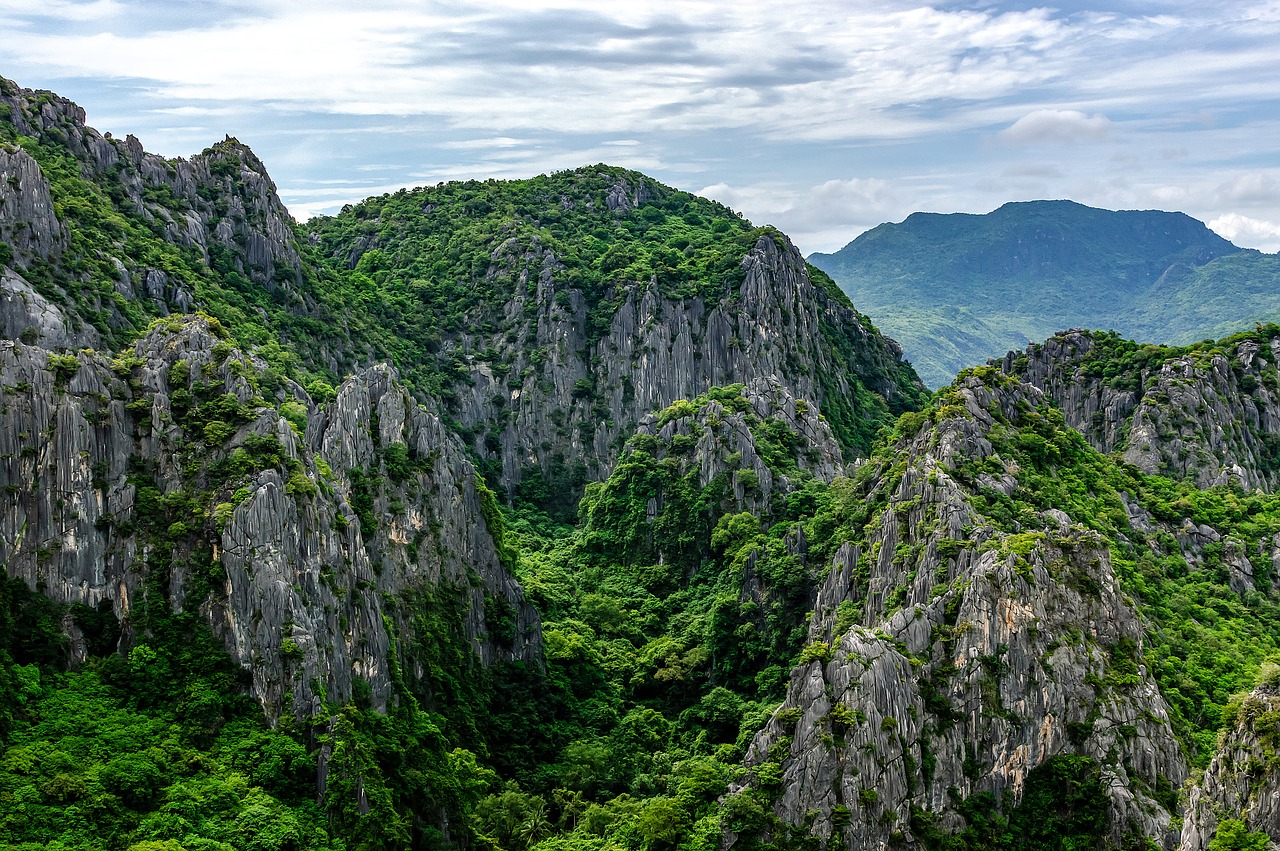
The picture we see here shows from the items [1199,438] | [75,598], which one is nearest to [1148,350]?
[1199,438]

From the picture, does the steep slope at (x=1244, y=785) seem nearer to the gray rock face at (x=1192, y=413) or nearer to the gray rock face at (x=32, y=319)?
the gray rock face at (x=1192, y=413)

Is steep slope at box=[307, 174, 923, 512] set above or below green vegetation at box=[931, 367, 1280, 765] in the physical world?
above

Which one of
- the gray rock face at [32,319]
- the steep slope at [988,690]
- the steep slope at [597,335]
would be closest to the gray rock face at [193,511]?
the gray rock face at [32,319]

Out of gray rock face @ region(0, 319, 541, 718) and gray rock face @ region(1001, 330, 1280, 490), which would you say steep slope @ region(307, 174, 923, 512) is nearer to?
gray rock face @ region(1001, 330, 1280, 490)

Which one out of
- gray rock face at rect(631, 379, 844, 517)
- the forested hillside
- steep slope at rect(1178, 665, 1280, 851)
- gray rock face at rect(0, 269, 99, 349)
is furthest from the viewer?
gray rock face at rect(631, 379, 844, 517)

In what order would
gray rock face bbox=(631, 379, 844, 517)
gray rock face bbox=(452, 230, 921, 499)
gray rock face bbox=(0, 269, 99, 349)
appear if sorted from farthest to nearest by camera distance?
gray rock face bbox=(452, 230, 921, 499), gray rock face bbox=(631, 379, 844, 517), gray rock face bbox=(0, 269, 99, 349)

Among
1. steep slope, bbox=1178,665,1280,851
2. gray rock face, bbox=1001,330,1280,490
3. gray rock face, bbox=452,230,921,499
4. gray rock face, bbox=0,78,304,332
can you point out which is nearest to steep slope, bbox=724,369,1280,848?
steep slope, bbox=1178,665,1280,851

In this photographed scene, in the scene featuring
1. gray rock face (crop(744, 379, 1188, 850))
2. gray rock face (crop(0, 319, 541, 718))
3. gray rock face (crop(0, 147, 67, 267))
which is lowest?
gray rock face (crop(744, 379, 1188, 850))
